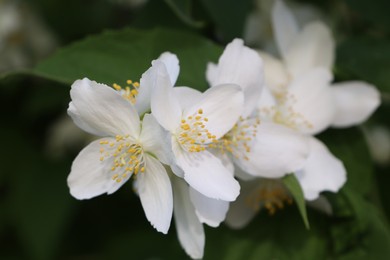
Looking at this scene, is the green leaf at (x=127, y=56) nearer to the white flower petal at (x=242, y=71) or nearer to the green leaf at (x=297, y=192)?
the white flower petal at (x=242, y=71)

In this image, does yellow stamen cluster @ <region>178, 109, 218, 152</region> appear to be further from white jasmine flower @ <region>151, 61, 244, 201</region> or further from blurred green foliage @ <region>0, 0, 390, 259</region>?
blurred green foliage @ <region>0, 0, 390, 259</region>

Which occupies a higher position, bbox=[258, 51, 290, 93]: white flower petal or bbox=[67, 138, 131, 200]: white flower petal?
bbox=[67, 138, 131, 200]: white flower petal

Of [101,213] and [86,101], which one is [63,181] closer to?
[101,213]

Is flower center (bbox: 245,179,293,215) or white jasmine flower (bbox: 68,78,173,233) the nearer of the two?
white jasmine flower (bbox: 68,78,173,233)

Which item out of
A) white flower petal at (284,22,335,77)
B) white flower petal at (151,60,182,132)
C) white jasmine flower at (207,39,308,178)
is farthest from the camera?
white flower petal at (284,22,335,77)

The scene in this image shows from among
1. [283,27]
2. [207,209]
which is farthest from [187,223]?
[283,27]

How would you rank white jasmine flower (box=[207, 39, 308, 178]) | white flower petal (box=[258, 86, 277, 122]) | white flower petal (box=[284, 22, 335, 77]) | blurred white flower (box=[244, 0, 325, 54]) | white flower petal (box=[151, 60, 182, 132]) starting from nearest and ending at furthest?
white flower petal (box=[151, 60, 182, 132])
white jasmine flower (box=[207, 39, 308, 178])
white flower petal (box=[258, 86, 277, 122])
white flower petal (box=[284, 22, 335, 77])
blurred white flower (box=[244, 0, 325, 54])

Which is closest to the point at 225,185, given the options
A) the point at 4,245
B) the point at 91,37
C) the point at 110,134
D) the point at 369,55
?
the point at 110,134

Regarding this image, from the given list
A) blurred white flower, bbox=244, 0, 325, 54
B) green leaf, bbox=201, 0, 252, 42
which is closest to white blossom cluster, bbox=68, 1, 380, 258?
green leaf, bbox=201, 0, 252, 42
